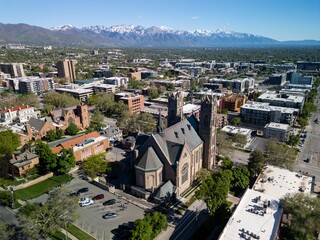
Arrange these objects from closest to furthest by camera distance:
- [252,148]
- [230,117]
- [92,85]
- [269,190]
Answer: [269,190]
[252,148]
[230,117]
[92,85]

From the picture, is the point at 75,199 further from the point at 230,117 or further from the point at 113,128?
the point at 230,117

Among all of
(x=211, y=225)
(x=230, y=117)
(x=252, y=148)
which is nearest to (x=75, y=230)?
(x=211, y=225)

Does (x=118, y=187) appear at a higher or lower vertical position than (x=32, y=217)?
lower

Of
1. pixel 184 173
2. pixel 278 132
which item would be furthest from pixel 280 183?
pixel 278 132

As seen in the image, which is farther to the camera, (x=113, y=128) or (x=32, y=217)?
(x=113, y=128)

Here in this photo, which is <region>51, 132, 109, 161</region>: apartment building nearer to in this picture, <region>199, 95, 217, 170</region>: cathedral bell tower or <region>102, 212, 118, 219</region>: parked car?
<region>102, 212, 118, 219</region>: parked car

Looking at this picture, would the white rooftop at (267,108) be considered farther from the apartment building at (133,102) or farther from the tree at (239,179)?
the tree at (239,179)

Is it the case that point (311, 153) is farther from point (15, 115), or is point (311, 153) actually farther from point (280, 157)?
point (15, 115)
